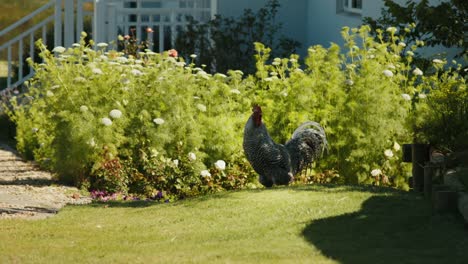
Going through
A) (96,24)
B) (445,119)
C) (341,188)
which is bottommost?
(341,188)

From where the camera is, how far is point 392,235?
307 inches

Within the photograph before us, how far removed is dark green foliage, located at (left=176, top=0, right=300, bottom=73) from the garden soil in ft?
17.2

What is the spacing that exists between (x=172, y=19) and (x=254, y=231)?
11.5m

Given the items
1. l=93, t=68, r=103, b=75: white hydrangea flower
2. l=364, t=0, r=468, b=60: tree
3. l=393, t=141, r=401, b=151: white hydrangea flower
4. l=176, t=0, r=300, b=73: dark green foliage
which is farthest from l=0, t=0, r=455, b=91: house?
l=93, t=68, r=103, b=75: white hydrangea flower

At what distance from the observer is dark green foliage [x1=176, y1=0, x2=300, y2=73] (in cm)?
1798

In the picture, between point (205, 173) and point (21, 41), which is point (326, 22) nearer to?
point (21, 41)

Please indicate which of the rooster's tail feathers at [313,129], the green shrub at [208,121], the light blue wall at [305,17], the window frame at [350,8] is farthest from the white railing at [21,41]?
the rooster's tail feathers at [313,129]

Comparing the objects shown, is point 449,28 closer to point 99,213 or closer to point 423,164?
point 423,164

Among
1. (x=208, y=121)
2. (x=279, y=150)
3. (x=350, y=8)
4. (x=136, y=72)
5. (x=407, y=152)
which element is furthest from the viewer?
(x=350, y=8)

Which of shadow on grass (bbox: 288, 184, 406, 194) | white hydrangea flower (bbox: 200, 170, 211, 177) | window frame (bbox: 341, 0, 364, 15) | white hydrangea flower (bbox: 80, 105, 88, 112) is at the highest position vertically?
window frame (bbox: 341, 0, 364, 15)

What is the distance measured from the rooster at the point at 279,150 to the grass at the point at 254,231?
45 centimetres

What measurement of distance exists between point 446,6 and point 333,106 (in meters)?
1.63

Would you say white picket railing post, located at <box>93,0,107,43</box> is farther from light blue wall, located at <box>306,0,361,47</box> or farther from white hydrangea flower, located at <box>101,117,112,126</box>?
white hydrangea flower, located at <box>101,117,112,126</box>

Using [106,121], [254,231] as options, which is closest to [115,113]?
[106,121]
